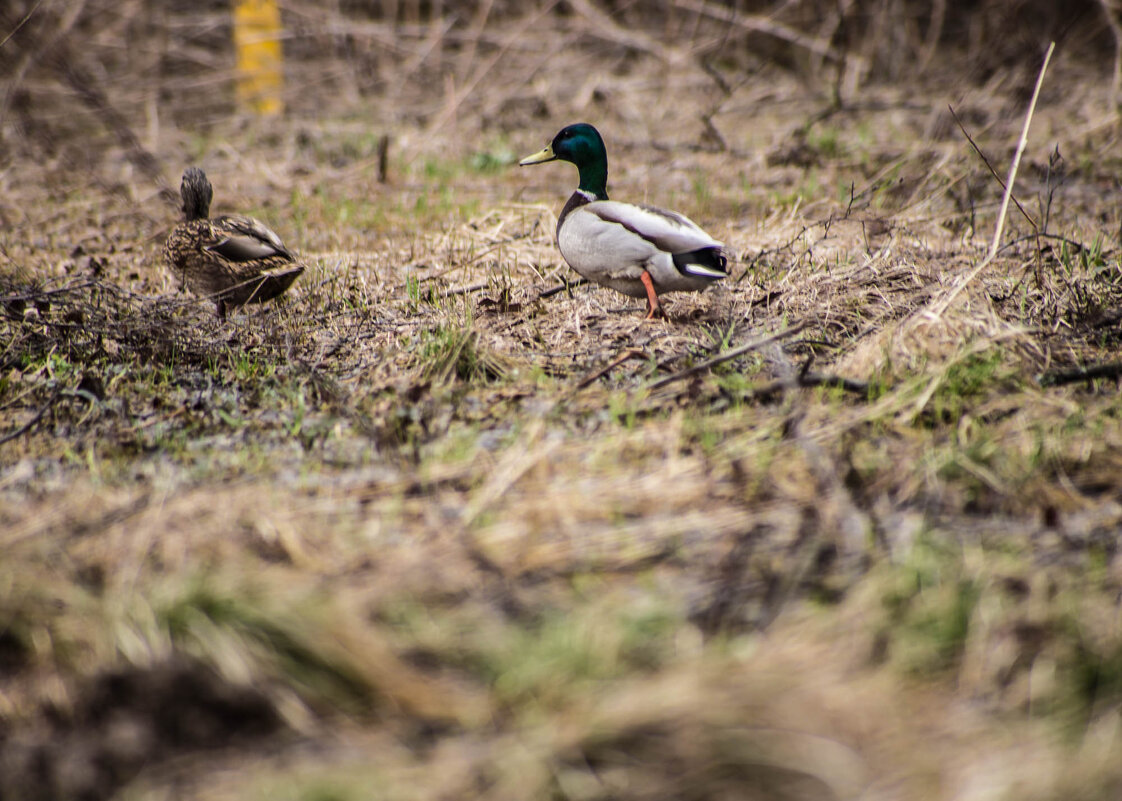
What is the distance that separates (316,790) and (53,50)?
1487 millimetres

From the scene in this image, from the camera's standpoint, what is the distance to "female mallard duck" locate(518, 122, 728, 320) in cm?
319

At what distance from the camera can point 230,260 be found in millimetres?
3586

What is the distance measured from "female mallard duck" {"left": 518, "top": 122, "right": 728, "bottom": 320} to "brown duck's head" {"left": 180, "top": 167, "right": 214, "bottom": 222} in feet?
5.39

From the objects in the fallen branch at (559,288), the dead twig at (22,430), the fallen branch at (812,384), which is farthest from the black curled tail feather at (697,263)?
the dead twig at (22,430)

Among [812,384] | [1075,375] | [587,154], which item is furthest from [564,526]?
[587,154]

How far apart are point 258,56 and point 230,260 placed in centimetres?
548

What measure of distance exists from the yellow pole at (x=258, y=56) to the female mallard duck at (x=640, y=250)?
5649mm

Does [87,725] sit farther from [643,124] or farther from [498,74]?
[498,74]

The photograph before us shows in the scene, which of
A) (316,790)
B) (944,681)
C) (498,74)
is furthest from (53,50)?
(498,74)

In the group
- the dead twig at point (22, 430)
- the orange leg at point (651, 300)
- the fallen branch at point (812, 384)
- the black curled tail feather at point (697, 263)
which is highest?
the black curled tail feather at point (697, 263)

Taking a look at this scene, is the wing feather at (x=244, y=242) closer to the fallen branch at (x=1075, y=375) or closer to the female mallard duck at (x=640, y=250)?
the female mallard duck at (x=640, y=250)

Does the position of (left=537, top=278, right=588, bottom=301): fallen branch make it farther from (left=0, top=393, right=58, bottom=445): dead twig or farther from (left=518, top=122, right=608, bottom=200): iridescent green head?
(left=0, top=393, right=58, bottom=445): dead twig

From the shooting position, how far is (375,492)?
2084mm

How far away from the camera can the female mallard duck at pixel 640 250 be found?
3.19 metres
